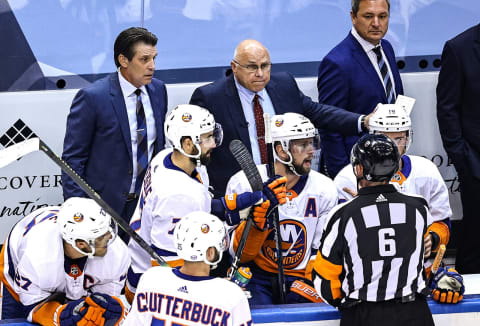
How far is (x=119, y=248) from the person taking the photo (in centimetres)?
400

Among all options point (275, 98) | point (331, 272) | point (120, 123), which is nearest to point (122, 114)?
point (120, 123)

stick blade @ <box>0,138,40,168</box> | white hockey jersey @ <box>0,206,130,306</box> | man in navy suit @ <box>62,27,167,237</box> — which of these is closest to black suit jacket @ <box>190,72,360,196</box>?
man in navy suit @ <box>62,27,167,237</box>

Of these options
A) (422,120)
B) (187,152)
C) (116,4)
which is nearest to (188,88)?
(116,4)

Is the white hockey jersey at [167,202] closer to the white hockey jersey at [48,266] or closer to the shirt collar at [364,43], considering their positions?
the white hockey jersey at [48,266]

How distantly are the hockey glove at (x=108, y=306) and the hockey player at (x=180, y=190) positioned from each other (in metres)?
0.31

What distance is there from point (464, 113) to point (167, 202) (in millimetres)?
2011

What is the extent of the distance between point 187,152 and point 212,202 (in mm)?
272

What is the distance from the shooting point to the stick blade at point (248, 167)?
4.07 meters

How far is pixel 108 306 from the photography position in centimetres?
379

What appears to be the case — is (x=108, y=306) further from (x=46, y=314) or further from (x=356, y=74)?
(x=356, y=74)

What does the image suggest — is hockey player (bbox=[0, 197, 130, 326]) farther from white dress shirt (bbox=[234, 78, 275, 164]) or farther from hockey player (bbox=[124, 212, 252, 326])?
white dress shirt (bbox=[234, 78, 275, 164])

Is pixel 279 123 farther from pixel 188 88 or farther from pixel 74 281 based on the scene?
pixel 74 281

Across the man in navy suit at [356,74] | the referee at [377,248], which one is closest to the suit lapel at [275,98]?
the man in navy suit at [356,74]

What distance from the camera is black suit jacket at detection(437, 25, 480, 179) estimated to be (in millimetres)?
4832
